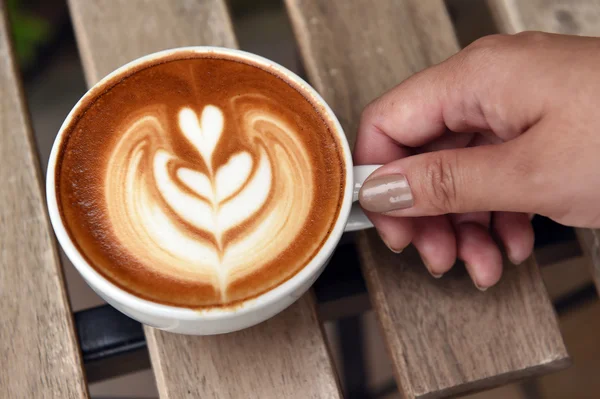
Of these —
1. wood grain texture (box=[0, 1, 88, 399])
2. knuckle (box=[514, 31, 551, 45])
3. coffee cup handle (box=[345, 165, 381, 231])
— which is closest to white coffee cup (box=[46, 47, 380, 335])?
coffee cup handle (box=[345, 165, 381, 231])

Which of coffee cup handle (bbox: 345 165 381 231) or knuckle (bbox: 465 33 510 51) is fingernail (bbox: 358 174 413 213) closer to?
coffee cup handle (bbox: 345 165 381 231)

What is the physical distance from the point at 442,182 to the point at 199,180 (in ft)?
0.86

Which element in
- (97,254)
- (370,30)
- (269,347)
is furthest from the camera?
(370,30)

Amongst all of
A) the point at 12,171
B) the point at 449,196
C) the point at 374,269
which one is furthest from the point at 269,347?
the point at 12,171

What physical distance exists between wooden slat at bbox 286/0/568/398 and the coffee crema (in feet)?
0.48

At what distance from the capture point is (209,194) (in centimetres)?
65

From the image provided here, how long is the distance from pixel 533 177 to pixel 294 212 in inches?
9.8

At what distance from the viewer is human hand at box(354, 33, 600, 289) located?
610 millimetres

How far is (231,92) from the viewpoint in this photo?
70 centimetres

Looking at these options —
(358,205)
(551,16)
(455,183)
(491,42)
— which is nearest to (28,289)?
(358,205)

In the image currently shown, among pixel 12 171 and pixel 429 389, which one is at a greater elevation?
pixel 12 171

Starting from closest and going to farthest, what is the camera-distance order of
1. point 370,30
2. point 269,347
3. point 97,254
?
point 97,254
point 269,347
point 370,30

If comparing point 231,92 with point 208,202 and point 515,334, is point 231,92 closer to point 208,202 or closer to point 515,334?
point 208,202

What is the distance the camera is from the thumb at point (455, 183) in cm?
61
